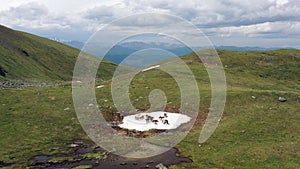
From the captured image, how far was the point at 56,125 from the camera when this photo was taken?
182 feet

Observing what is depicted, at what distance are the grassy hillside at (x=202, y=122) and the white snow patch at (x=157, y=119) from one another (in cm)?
315

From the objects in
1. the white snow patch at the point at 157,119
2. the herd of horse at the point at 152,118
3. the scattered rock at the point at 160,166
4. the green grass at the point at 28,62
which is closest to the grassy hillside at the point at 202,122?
the scattered rock at the point at 160,166

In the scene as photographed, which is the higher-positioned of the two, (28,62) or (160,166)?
(28,62)

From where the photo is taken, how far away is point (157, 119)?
184 ft

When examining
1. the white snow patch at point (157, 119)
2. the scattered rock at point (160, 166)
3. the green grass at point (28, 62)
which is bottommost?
the scattered rock at point (160, 166)

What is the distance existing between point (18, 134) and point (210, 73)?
53.1 meters

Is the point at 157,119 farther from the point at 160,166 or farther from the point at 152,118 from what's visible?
the point at 160,166

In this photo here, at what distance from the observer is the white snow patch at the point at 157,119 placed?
175ft

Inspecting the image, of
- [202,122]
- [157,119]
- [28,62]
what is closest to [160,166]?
[202,122]

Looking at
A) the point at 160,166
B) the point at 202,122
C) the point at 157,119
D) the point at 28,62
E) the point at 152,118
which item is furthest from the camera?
the point at 28,62

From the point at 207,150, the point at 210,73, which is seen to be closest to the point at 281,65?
the point at 210,73

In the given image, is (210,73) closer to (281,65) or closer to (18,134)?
(281,65)

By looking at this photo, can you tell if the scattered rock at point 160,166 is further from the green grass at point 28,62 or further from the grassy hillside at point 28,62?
the grassy hillside at point 28,62

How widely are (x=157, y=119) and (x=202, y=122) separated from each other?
7.71m
